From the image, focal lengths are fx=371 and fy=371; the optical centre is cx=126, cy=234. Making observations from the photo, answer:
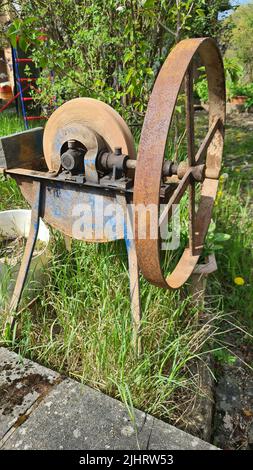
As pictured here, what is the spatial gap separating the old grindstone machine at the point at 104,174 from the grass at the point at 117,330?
159mm

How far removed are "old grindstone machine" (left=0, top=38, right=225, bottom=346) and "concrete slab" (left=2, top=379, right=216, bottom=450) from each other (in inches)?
15.5

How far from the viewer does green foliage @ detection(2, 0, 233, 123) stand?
315 cm

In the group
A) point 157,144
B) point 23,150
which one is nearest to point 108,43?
point 23,150

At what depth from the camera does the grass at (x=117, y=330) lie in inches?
65.5

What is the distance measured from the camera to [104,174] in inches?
68.5

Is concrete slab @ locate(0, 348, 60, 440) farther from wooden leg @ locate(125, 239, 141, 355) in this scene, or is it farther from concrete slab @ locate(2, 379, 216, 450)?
wooden leg @ locate(125, 239, 141, 355)

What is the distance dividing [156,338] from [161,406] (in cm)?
35

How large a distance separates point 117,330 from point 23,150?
3.51ft

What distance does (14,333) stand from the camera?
1854 mm

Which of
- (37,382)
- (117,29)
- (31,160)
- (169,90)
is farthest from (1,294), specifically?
(117,29)

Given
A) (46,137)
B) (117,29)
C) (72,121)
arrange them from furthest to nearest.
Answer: (117,29) < (46,137) < (72,121)

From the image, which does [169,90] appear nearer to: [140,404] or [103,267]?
[103,267]

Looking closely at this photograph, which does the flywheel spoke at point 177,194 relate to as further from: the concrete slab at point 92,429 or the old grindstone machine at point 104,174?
the concrete slab at point 92,429

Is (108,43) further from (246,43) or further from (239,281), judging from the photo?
(246,43)
